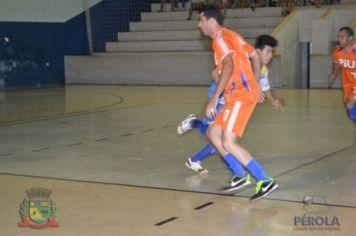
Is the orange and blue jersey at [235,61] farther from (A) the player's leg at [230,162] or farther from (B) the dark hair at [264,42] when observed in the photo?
(B) the dark hair at [264,42]

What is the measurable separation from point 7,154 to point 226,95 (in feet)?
12.4

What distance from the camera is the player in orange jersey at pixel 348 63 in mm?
7965

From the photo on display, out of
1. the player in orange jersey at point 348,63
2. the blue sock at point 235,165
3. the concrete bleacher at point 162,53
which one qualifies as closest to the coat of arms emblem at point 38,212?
the blue sock at point 235,165

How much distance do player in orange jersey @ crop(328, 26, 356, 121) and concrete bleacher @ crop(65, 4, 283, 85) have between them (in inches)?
467

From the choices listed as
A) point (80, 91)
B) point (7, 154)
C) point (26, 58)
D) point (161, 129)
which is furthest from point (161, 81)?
point (7, 154)

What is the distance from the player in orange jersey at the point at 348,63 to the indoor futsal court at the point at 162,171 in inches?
25.1

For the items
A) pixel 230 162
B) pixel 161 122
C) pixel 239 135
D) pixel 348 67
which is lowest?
pixel 161 122

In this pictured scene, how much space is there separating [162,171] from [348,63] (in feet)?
9.54

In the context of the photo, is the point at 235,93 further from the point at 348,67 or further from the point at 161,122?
the point at 161,122

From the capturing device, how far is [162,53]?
70.1 ft

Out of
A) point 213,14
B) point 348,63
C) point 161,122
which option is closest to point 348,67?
point 348,63

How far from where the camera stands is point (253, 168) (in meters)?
5.70

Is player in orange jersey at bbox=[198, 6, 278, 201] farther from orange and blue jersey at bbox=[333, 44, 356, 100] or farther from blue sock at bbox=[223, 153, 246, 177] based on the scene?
orange and blue jersey at bbox=[333, 44, 356, 100]

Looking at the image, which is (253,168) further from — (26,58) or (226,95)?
(26,58)
